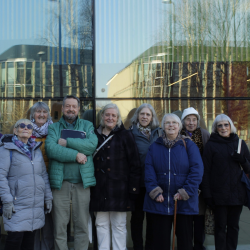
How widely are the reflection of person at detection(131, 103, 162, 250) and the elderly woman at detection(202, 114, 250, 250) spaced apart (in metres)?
0.76

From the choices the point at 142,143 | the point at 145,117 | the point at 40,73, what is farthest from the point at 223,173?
the point at 40,73

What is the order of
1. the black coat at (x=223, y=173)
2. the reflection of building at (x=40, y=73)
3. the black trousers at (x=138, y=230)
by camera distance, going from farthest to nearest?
1. the reflection of building at (x=40, y=73)
2. the black trousers at (x=138, y=230)
3. the black coat at (x=223, y=173)

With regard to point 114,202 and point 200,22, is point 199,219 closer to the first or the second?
point 114,202

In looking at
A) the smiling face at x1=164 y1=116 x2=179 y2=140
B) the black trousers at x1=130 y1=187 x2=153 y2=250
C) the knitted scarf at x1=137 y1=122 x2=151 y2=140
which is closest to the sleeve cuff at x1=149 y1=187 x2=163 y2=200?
the smiling face at x1=164 y1=116 x2=179 y2=140

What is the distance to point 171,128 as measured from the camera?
11.6 ft

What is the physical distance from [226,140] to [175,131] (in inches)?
30.4

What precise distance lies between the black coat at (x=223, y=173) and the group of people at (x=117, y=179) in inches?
0.5

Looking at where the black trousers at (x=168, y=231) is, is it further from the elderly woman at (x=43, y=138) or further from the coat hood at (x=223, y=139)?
the elderly woman at (x=43, y=138)

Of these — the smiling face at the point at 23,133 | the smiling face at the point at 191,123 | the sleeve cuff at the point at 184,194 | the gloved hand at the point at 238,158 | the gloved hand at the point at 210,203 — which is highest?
the smiling face at the point at 191,123

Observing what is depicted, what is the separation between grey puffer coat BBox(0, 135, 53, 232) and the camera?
3.24 meters

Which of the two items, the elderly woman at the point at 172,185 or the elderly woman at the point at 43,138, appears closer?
the elderly woman at the point at 172,185

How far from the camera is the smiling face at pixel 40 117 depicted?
13.2 ft

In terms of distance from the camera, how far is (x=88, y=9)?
4.88m

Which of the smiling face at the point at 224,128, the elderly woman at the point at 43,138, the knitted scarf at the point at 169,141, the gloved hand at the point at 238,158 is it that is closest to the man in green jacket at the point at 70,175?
the elderly woman at the point at 43,138
